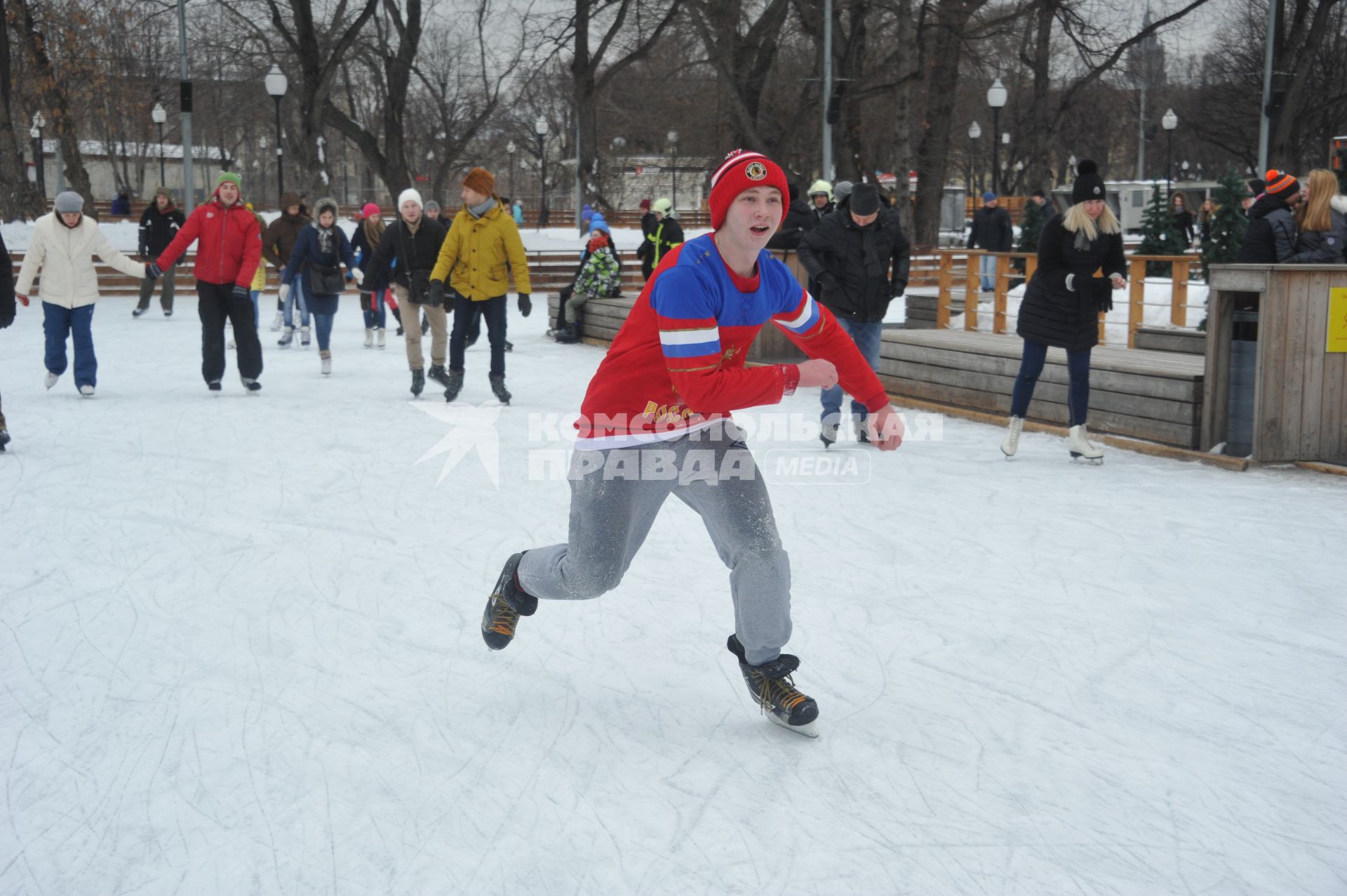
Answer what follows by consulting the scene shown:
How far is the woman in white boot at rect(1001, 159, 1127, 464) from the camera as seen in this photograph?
6.96 meters

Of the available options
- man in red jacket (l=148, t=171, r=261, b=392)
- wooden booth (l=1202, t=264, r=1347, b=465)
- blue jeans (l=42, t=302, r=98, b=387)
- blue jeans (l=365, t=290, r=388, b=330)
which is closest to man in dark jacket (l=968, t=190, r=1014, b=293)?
blue jeans (l=365, t=290, r=388, b=330)

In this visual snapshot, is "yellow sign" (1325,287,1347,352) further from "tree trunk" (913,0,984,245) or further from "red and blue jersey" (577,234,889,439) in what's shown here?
"tree trunk" (913,0,984,245)

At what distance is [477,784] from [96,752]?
1.03 m

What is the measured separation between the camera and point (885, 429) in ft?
10.6

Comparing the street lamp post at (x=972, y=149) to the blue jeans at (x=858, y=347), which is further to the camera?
the street lamp post at (x=972, y=149)

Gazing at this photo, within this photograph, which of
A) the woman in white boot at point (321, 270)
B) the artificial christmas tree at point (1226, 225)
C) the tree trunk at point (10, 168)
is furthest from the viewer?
the tree trunk at point (10, 168)

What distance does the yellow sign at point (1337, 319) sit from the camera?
689 cm

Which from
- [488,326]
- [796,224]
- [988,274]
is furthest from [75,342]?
[988,274]

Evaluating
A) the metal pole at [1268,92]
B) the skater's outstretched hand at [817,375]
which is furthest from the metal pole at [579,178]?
the skater's outstretched hand at [817,375]

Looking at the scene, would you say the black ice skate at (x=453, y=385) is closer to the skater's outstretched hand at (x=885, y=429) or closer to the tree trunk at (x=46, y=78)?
the skater's outstretched hand at (x=885, y=429)

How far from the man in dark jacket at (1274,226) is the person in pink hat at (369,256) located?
806cm

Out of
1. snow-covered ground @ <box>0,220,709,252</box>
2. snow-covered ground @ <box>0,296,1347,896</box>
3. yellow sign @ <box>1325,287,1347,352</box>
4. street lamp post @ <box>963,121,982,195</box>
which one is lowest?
snow-covered ground @ <box>0,296,1347,896</box>

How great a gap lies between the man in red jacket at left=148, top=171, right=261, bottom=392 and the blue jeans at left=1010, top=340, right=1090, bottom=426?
5.64 metres

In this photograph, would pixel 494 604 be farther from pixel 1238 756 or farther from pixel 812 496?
pixel 812 496
